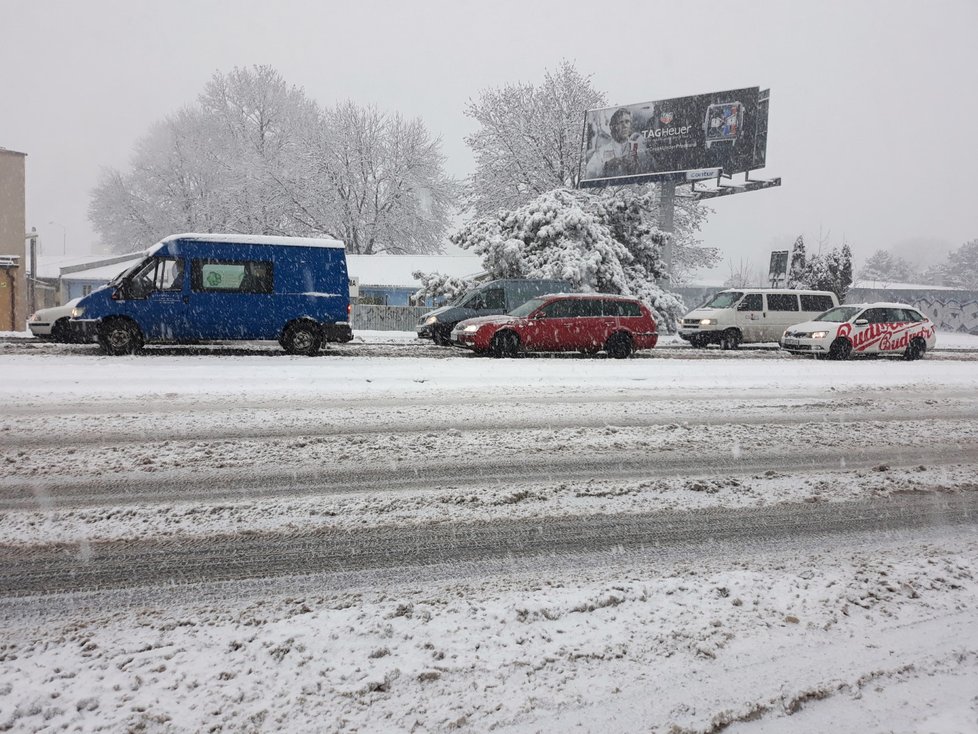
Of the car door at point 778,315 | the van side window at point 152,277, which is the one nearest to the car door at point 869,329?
the car door at point 778,315

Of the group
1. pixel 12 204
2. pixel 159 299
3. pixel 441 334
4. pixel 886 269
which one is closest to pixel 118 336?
pixel 159 299

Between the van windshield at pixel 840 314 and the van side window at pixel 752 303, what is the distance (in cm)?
269

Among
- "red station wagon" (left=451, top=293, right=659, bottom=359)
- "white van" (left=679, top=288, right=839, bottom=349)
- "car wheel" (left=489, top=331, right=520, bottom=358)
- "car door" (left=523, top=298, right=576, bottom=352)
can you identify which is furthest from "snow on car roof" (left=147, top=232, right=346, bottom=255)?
"white van" (left=679, top=288, right=839, bottom=349)

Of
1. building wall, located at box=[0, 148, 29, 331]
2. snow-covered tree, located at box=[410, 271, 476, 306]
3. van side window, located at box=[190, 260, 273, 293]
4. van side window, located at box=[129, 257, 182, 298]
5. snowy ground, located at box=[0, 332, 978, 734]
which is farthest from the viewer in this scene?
building wall, located at box=[0, 148, 29, 331]

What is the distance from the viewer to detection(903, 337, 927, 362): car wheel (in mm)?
17141

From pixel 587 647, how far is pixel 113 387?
8.90m

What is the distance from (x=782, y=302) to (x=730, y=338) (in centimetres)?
220

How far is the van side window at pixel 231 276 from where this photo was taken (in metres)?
14.0

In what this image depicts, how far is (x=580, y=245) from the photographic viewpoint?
2452cm

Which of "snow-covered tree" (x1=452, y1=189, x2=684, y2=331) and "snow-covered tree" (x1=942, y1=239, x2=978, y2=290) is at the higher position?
"snow-covered tree" (x1=942, y1=239, x2=978, y2=290)

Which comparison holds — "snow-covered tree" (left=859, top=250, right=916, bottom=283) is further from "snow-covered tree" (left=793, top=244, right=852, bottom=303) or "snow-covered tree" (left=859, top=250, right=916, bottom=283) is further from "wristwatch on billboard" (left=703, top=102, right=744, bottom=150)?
"wristwatch on billboard" (left=703, top=102, right=744, bottom=150)

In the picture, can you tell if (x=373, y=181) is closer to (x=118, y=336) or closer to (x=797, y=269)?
(x=797, y=269)

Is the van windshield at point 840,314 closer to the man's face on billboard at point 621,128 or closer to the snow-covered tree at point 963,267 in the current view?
the man's face on billboard at point 621,128

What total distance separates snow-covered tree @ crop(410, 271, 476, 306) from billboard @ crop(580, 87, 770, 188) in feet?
36.5
